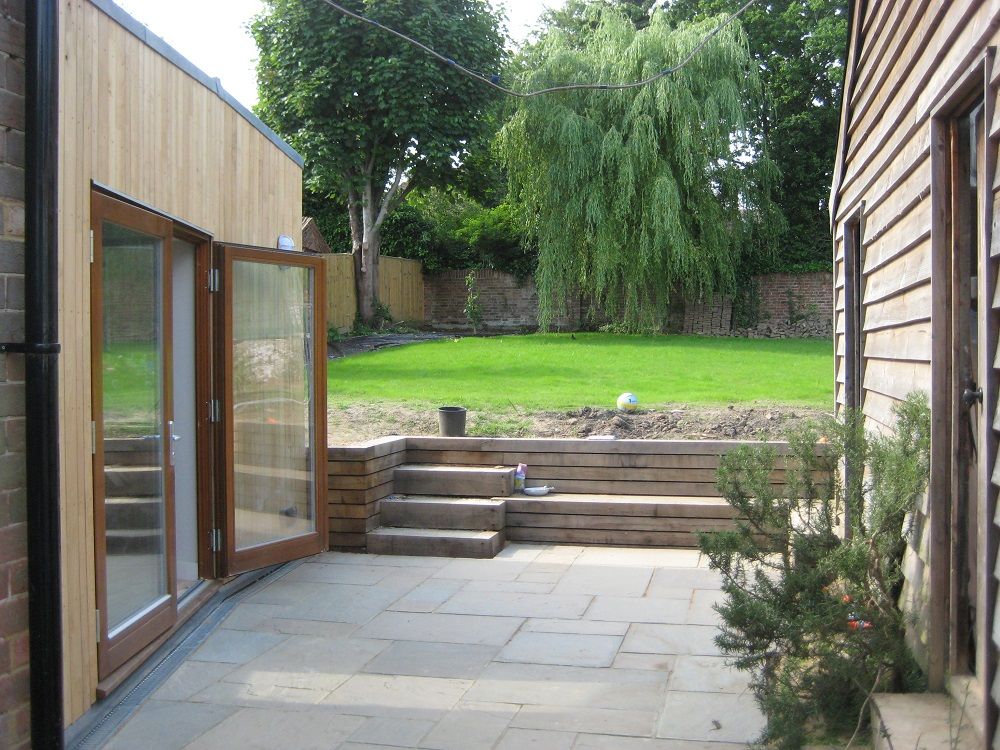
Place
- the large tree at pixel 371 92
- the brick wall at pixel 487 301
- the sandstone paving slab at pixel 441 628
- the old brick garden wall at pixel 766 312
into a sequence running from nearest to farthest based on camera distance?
1. the sandstone paving slab at pixel 441 628
2. the large tree at pixel 371 92
3. the old brick garden wall at pixel 766 312
4. the brick wall at pixel 487 301

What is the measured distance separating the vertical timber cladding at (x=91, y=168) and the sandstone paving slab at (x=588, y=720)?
1.69 m

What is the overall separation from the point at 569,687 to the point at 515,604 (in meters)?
1.34

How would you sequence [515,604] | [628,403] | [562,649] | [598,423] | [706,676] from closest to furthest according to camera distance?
[706,676] < [562,649] < [515,604] < [598,423] < [628,403]

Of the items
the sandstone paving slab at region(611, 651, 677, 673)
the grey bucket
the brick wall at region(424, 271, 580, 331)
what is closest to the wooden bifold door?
the grey bucket

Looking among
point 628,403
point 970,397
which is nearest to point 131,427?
point 970,397

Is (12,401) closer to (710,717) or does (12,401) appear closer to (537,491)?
(710,717)

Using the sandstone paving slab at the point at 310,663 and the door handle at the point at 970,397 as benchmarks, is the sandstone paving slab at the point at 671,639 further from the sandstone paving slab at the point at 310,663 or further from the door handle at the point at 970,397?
the door handle at the point at 970,397

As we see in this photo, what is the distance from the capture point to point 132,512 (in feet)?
14.3

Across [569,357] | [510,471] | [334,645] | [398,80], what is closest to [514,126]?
[398,80]

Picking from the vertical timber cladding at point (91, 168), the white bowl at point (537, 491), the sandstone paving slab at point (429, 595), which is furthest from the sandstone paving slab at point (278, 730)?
the white bowl at point (537, 491)

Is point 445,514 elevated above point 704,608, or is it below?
above

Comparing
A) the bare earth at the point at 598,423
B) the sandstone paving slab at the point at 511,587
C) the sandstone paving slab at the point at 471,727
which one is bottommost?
the sandstone paving slab at the point at 471,727

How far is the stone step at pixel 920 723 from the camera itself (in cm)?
268

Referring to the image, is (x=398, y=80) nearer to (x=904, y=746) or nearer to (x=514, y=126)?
(x=514, y=126)
